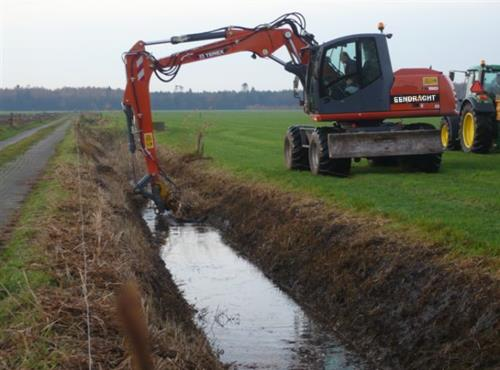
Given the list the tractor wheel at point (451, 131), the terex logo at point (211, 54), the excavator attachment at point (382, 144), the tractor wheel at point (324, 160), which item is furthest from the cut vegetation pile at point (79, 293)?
the tractor wheel at point (451, 131)

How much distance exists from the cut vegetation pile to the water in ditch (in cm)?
47

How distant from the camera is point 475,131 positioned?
2159 cm

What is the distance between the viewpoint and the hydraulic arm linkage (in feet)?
58.7

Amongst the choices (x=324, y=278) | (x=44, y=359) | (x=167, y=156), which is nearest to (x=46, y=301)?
(x=44, y=359)

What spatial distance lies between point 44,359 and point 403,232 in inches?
245

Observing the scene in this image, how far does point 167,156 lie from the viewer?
30.6m

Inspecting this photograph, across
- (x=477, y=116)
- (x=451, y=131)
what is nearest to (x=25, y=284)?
(x=477, y=116)

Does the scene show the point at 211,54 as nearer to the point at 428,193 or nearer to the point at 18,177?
the point at 18,177

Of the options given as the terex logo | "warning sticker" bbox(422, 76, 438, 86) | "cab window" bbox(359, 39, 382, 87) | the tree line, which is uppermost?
the terex logo

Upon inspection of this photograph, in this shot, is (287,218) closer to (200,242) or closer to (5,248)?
(200,242)

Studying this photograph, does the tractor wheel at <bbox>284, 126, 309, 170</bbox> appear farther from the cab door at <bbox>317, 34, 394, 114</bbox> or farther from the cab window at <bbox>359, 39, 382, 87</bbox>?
the cab window at <bbox>359, 39, 382, 87</bbox>

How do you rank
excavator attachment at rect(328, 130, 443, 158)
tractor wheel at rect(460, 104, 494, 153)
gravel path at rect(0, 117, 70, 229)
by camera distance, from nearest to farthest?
gravel path at rect(0, 117, 70, 229), excavator attachment at rect(328, 130, 443, 158), tractor wheel at rect(460, 104, 494, 153)

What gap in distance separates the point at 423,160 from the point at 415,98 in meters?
1.47

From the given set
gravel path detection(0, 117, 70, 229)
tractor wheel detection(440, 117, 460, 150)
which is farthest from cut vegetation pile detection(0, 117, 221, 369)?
tractor wheel detection(440, 117, 460, 150)
